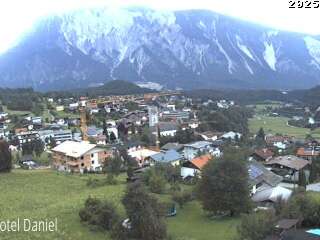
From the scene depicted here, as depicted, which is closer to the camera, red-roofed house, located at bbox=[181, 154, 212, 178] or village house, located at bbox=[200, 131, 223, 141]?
red-roofed house, located at bbox=[181, 154, 212, 178]

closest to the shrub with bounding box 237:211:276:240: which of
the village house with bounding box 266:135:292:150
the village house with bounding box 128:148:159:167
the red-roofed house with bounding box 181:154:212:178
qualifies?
the red-roofed house with bounding box 181:154:212:178

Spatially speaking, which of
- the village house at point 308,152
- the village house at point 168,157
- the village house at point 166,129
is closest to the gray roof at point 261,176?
the village house at point 168,157

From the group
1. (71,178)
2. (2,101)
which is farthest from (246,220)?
(2,101)

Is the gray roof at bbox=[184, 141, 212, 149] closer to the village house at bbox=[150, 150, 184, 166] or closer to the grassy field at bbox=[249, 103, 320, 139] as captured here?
the village house at bbox=[150, 150, 184, 166]

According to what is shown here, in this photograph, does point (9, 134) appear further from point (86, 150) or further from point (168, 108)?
point (168, 108)

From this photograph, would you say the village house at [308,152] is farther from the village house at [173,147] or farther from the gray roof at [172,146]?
the gray roof at [172,146]

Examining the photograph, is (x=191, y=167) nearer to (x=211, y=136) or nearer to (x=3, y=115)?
(x=211, y=136)

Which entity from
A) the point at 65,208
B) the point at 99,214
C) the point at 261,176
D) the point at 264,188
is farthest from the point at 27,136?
the point at 99,214
